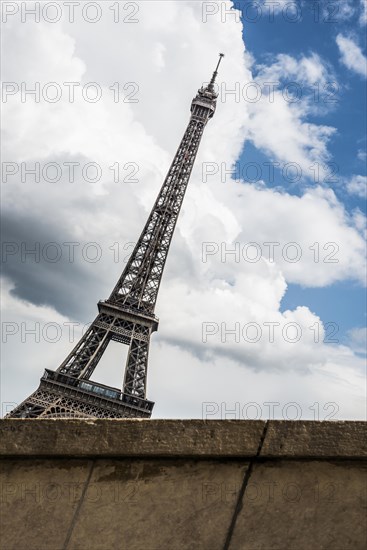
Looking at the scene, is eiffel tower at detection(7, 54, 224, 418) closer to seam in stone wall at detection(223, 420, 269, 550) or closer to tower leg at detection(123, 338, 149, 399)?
tower leg at detection(123, 338, 149, 399)

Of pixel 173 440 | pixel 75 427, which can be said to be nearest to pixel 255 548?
pixel 173 440

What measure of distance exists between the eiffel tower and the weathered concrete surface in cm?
3702

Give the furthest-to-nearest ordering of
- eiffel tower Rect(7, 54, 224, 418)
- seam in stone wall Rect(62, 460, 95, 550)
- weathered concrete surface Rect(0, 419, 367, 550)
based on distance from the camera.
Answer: eiffel tower Rect(7, 54, 224, 418), seam in stone wall Rect(62, 460, 95, 550), weathered concrete surface Rect(0, 419, 367, 550)

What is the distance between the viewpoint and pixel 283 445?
3.74 meters

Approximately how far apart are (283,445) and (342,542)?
0.65 m

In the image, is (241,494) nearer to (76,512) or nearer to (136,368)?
(76,512)

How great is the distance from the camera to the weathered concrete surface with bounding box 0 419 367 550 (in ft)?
11.6

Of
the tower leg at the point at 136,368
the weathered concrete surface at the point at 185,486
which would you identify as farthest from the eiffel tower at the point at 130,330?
the weathered concrete surface at the point at 185,486

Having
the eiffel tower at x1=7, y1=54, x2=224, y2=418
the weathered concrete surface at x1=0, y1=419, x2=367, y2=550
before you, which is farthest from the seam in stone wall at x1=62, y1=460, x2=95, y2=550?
the eiffel tower at x1=7, y1=54, x2=224, y2=418

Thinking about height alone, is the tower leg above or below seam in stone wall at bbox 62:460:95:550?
above

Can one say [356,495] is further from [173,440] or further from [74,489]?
[74,489]

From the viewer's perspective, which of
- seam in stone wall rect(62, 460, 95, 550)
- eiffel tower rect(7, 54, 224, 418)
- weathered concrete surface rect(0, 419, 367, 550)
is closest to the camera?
weathered concrete surface rect(0, 419, 367, 550)

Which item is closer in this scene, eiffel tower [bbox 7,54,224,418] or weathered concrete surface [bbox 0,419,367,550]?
weathered concrete surface [bbox 0,419,367,550]

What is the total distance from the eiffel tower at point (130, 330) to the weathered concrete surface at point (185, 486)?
3702 cm
